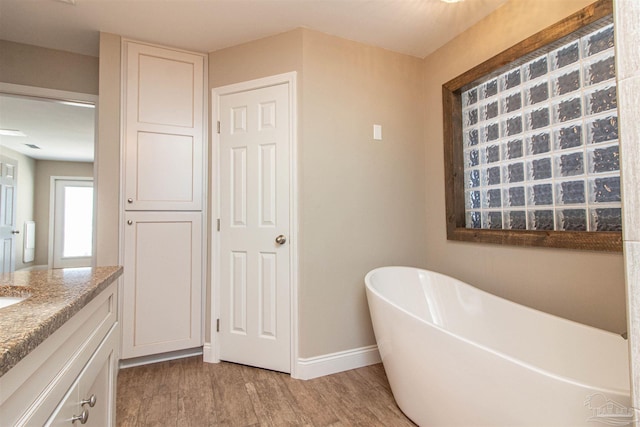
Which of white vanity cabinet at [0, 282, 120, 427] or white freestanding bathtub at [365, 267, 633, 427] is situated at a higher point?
white vanity cabinet at [0, 282, 120, 427]

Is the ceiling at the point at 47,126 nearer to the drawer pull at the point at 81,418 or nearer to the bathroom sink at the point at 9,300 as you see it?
the bathroom sink at the point at 9,300

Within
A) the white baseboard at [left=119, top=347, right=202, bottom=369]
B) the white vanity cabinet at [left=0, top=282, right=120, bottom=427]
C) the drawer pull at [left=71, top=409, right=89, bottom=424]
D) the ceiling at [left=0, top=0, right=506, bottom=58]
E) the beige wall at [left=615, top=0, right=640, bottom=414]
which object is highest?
the ceiling at [left=0, top=0, right=506, bottom=58]

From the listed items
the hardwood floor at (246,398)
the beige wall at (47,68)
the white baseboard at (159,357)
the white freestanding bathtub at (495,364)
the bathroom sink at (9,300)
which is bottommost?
the hardwood floor at (246,398)

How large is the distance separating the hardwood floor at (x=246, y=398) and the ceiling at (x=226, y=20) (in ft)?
7.84

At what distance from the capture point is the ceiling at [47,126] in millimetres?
3287

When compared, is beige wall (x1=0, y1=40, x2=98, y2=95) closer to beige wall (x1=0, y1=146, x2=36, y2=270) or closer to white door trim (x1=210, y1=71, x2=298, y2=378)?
A: white door trim (x1=210, y1=71, x2=298, y2=378)

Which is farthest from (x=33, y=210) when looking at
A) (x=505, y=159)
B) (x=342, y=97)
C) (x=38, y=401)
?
(x=505, y=159)

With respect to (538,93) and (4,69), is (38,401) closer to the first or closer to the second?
(538,93)

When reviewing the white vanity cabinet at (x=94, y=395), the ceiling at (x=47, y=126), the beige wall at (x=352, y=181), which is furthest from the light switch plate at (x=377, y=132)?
the ceiling at (x=47, y=126)

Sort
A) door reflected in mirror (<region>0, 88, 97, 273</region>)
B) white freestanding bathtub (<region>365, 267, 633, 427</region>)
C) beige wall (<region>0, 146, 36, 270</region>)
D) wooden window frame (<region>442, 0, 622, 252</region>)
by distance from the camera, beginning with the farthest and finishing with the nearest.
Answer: beige wall (<region>0, 146, 36, 270</region>), door reflected in mirror (<region>0, 88, 97, 273</region>), wooden window frame (<region>442, 0, 622, 252</region>), white freestanding bathtub (<region>365, 267, 633, 427</region>)

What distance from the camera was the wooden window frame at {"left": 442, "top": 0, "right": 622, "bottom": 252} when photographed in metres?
1.48

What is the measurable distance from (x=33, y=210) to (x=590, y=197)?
6.95 m

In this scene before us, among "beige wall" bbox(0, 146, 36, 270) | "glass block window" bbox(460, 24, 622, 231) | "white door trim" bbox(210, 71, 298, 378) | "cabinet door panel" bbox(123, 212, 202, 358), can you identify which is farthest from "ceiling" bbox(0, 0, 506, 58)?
"beige wall" bbox(0, 146, 36, 270)

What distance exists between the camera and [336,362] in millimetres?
2133
